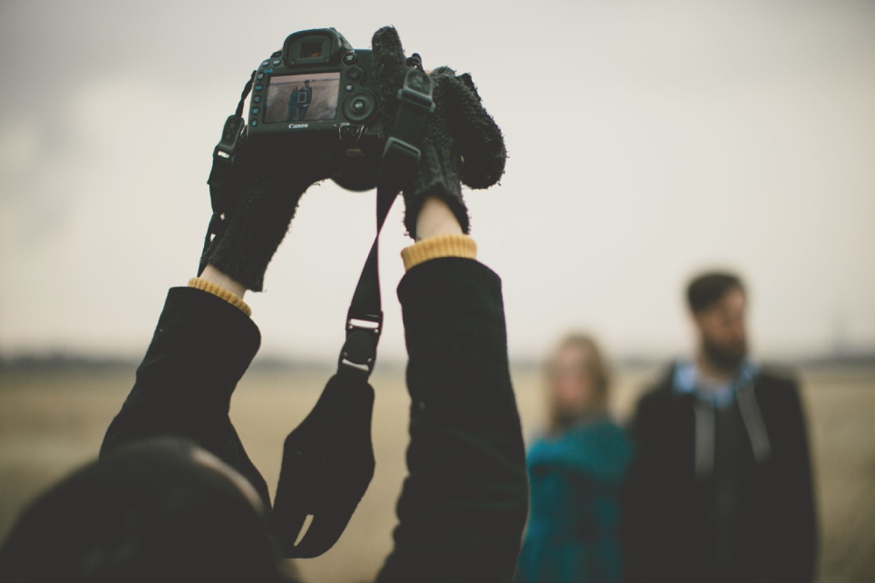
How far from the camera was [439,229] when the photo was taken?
31.7 inches

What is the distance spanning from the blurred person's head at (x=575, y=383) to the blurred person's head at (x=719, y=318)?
588 millimetres

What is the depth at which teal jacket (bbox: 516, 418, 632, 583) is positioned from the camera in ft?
8.84

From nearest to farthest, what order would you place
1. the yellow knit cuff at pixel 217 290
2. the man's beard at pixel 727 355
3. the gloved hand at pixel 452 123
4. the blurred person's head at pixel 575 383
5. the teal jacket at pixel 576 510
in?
the gloved hand at pixel 452 123
the yellow knit cuff at pixel 217 290
the teal jacket at pixel 576 510
the man's beard at pixel 727 355
the blurred person's head at pixel 575 383

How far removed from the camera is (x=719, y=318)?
9.78 feet

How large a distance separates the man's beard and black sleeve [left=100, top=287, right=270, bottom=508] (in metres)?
2.53

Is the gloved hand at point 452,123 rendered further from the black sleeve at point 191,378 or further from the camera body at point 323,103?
the black sleeve at point 191,378

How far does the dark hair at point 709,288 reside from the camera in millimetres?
3033

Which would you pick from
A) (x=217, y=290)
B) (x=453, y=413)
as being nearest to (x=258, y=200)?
→ (x=217, y=290)

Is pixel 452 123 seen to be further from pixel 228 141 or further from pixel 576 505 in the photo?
pixel 576 505

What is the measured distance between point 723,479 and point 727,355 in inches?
23.7

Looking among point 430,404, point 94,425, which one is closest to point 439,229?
point 430,404

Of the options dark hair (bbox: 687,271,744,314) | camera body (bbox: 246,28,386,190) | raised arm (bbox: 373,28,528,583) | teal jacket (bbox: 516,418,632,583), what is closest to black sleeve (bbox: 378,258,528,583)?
raised arm (bbox: 373,28,528,583)

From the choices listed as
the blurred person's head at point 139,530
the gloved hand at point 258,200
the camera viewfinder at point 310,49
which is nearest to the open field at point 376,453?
the blurred person's head at point 139,530

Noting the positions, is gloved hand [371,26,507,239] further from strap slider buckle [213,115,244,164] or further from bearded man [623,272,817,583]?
bearded man [623,272,817,583]
